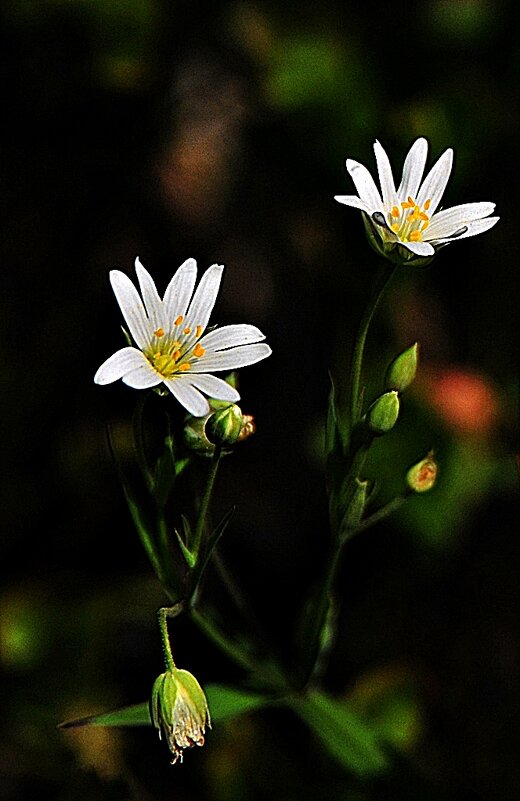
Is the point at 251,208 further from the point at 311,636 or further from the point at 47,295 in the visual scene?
the point at 311,636

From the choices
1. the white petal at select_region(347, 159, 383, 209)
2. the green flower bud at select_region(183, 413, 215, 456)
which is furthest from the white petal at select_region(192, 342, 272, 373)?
the white petal at select_region(347, 159, 383, 209)

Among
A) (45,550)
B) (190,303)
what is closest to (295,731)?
(45,550)

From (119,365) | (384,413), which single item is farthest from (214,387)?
(384,413)

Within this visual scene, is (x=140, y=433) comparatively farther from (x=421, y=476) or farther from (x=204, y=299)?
(x=421, y=476)

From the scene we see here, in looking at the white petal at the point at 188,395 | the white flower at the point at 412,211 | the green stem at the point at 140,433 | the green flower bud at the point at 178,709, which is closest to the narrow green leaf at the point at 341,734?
the green flower bud at the point at 178,709

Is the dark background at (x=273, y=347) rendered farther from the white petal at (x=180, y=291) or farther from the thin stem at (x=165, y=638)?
the white petal at (x=180, y=291)

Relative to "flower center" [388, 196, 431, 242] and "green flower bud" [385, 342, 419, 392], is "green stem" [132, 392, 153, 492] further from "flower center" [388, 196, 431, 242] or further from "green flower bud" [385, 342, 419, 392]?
"flower center" [388, 196, 431, 242]
